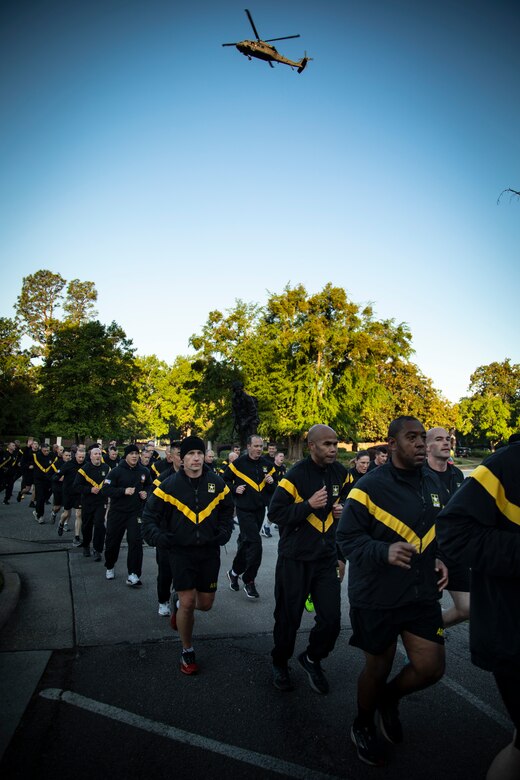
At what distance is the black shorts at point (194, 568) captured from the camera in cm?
438

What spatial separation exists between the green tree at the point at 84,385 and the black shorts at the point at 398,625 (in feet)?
115

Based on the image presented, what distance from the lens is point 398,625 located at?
3010mm

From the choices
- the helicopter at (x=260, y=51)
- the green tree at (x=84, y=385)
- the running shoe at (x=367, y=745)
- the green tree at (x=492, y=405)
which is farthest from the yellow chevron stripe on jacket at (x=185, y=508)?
the green tree at (x=492, y=405)

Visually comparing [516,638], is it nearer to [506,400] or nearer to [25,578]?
[25,578]

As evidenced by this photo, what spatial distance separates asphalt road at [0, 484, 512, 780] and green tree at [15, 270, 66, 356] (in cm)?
5032

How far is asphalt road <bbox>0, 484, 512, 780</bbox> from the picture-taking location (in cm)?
293

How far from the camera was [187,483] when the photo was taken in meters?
4.73

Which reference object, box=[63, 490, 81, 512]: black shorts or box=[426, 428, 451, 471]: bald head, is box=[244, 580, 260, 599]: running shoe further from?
box=[63, 490, 81, 512]: black shorts

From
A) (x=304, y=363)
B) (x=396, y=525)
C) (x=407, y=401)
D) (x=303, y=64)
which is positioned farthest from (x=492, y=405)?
(x=396, y=525)

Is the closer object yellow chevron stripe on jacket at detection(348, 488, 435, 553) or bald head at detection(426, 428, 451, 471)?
yellow chevron stripe on jacket at detection(348, 488, 435, 553)

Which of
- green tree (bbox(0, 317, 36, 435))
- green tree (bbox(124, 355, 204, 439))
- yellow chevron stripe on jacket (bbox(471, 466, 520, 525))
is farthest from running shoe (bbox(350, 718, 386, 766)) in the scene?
green tree (bbox(124, 355, 204, 439))

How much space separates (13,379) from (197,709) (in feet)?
174

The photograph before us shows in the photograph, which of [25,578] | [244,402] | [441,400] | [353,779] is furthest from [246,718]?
[441,400]

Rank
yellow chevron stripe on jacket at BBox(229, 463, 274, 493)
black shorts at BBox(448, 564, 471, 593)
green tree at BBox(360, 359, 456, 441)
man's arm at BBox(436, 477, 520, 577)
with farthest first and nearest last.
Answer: green tree at BBox(360, 359, 456, 441) < yellow chevron stripe on jacket at BBox(229, 463, 274, 493) < black shorts at BBox(448, 564, 471, 593) < man's arm at BBox(436, 477, 520, 577)
